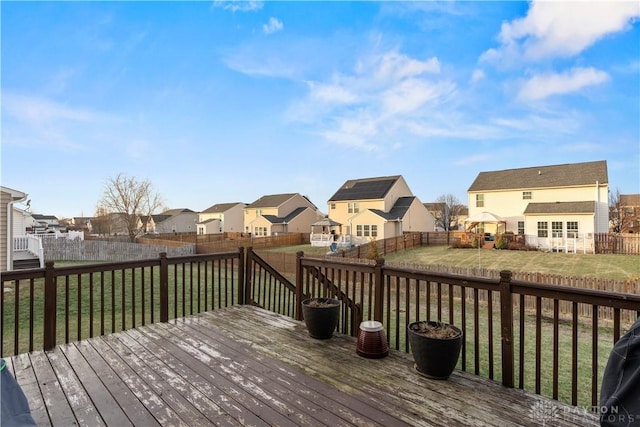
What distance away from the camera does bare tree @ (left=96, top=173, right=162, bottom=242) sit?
81.0 ft

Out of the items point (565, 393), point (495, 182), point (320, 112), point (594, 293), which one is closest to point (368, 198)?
point (495, 182)

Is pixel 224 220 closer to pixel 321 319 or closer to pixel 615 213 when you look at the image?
pixel 321 319

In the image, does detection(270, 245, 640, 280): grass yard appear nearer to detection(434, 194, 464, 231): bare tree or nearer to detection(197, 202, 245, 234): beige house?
detection(434, 194, 464, 231): bare tree

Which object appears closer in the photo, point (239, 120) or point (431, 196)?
point (239, 120)

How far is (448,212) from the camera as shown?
4416 cm

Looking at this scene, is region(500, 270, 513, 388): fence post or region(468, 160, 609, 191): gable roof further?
region(468, 160, 609, 191): gable roof

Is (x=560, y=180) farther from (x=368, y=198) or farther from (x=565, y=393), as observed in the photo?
(x=565, y=393)

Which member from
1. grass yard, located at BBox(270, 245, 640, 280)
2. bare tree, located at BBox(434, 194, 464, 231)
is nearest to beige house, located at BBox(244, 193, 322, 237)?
grass yard, located at BBox(270, 245, 640, 280)

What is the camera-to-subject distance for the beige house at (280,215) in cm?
3108

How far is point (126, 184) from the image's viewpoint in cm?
2505

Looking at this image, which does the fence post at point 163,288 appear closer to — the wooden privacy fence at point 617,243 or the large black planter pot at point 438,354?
the large black planter pot at point 438,354

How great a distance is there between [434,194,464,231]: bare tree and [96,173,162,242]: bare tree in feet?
116

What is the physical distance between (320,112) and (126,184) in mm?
19257

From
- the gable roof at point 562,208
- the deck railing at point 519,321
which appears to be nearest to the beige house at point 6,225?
the deck railing at point 519,321
